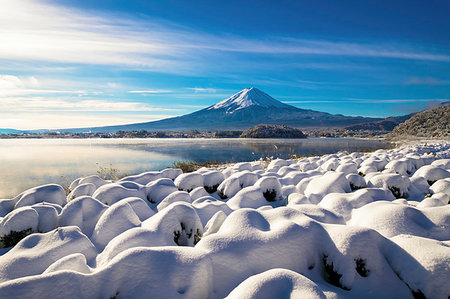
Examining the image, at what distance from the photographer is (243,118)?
484ft

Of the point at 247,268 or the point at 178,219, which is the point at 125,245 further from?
the point at 247,268

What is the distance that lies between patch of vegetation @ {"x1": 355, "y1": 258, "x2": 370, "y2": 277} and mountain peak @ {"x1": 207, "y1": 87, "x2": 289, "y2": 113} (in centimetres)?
16040

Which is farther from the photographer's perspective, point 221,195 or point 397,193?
point 221,195

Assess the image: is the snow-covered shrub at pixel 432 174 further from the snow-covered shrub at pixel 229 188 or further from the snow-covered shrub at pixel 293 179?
the snow-covered shrub at pixel 229 188

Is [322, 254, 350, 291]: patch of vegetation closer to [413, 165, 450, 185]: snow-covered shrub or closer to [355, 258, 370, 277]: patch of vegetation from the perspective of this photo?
[355, 258, 370, 277]: patch of vegetation

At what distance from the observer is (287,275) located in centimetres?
150

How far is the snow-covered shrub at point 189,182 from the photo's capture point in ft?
17.1

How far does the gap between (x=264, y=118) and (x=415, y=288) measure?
14769 centimetres

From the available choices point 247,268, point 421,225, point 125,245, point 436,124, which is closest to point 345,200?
point 421,225

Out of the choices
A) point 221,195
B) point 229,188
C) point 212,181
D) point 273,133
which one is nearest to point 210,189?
point 212,181

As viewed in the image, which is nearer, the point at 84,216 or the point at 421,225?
the point at 421,225

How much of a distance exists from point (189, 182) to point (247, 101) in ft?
578

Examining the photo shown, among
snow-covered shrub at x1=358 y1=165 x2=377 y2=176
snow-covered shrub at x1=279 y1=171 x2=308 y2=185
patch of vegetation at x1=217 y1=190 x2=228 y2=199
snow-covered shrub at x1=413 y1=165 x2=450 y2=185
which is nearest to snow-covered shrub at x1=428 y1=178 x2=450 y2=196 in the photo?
snow-covered shrub at x1=413 y1=165 x2=450 y2=185

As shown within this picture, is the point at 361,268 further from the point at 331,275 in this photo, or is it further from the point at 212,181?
the point at 212,181
